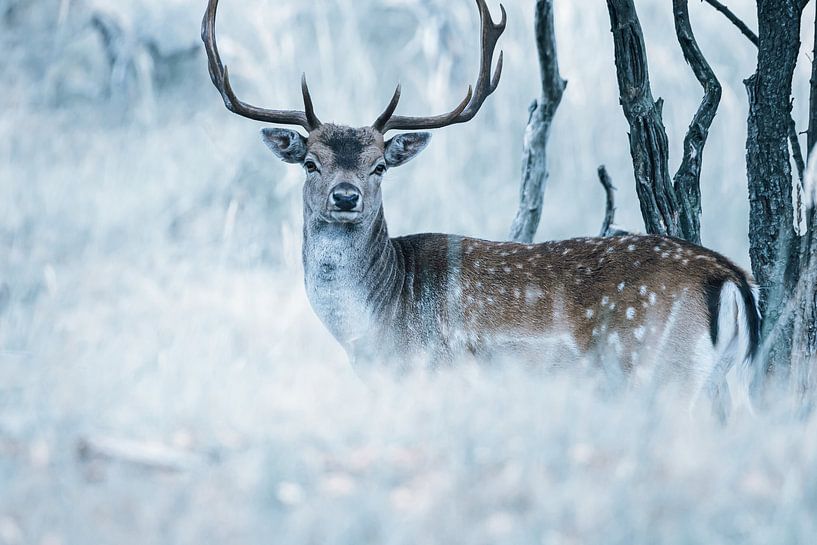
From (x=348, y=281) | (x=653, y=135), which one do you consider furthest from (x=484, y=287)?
(x=653, y=135)

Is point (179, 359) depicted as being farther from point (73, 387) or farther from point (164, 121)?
point (164, 121)

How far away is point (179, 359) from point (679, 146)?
6.72 meters

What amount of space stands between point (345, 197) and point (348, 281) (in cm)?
50

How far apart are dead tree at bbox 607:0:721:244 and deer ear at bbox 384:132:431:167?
1.15m

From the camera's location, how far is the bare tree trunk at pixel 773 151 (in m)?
5.09

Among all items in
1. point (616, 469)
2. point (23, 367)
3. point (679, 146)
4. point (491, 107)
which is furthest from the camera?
point (491, 107)

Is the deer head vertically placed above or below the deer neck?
above

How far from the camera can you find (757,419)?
3.93m

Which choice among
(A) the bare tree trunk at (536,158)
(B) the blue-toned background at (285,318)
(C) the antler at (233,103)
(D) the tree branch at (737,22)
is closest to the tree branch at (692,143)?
(D) the tree branch at (737,22)

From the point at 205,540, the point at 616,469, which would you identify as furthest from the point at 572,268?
the point at 205,540

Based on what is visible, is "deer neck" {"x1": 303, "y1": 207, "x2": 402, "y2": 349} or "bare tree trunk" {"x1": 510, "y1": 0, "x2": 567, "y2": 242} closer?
"deer neck" {"x1": 303, "y1": 207, "x2": 402, "y2": 349}

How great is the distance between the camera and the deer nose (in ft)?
16.6

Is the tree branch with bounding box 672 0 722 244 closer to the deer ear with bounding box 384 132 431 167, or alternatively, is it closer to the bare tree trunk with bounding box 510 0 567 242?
the bare tree trunk with bounding box 510 0 567 242

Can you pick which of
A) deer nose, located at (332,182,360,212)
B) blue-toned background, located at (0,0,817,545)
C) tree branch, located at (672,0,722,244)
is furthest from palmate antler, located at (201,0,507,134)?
tree branch, located at (672,0,722,244)
